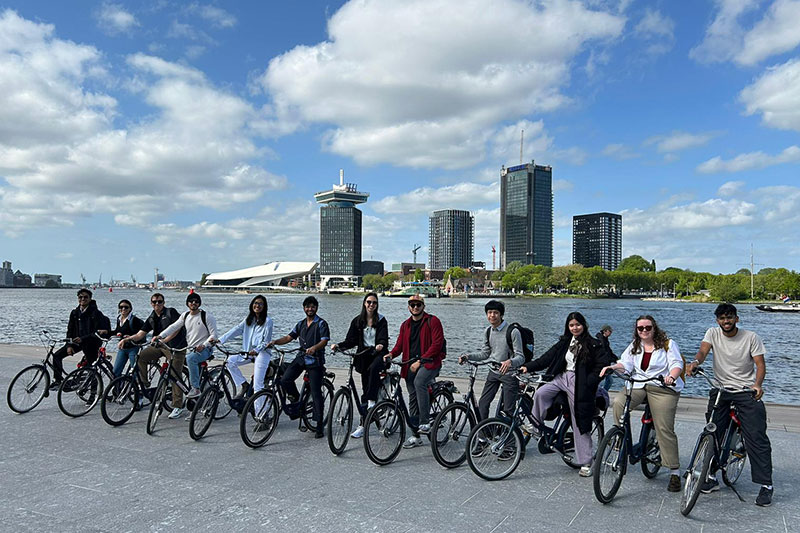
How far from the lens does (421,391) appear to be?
7.17m

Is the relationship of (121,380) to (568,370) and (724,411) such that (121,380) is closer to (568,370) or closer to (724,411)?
(568,370)

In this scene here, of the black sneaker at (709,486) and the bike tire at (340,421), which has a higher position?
the bike tire at (340,421)

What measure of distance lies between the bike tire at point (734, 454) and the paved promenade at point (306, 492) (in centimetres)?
19

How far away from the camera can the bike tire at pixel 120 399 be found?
8078mm

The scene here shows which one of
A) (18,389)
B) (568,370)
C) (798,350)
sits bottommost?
(798,350)

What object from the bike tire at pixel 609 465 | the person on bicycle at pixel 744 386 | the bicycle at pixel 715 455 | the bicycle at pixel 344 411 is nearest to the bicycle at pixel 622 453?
the bike tire at pixel 609 465

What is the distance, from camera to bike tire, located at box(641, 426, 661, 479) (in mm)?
5969

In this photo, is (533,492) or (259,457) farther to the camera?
(259,457)

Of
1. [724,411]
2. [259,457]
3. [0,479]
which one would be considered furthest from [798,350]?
[0,479]

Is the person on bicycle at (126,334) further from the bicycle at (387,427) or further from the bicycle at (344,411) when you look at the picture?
the bicycle at (387,427)

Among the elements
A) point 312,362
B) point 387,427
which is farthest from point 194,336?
point 387,427

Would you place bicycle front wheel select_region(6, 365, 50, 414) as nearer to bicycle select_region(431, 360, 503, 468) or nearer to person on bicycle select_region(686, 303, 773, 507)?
bicycle select_region(431, 360, 503, 468)

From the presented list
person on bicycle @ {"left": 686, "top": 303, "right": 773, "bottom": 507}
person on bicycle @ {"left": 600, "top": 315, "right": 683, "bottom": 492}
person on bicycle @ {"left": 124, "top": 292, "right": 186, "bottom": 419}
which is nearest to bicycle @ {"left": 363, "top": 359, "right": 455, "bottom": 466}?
person on bicycle @ {"left": 600, "top": 315, "right": 683, "bottom": 492}

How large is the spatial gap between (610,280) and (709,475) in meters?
193
